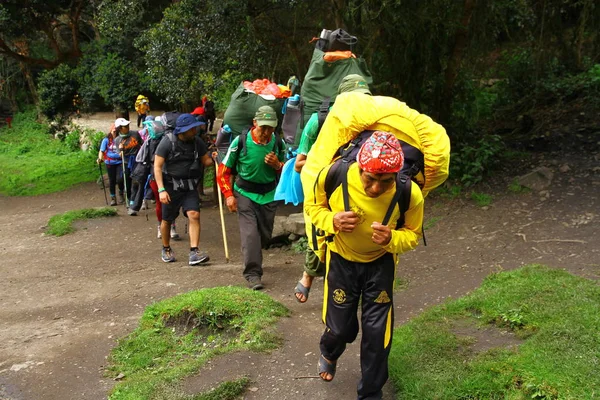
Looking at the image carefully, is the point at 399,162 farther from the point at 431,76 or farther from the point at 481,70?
the point at 481,70

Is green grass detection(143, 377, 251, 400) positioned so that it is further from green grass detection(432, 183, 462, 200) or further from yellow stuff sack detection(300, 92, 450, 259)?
green grass detection(432, 183, 462, 200)

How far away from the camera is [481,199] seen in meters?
9.47

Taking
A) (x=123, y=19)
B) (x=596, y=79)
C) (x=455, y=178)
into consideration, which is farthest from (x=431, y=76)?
(x=123, y=19)

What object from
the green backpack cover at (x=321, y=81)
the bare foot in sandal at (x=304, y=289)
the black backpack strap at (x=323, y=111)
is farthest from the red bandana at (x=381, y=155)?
the green backpack cover at (x=321, y=81)

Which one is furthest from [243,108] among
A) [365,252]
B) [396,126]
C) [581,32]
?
[581,32]

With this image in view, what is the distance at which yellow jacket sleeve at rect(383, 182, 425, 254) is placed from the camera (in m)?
3.80

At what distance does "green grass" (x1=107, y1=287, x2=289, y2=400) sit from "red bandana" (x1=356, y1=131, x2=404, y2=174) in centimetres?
214

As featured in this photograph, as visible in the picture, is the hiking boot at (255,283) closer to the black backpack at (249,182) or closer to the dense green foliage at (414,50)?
the black backpack at (249,182)

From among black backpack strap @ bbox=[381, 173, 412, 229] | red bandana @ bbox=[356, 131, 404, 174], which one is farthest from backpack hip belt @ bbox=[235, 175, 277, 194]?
red bandana @ bbox=[356, 131, 404, 174]

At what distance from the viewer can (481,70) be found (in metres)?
13.5

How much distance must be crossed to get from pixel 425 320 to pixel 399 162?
6.84 feet

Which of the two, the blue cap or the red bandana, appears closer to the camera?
the red bandana

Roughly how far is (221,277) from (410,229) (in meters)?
4.48

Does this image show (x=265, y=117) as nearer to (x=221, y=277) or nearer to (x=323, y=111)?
(x=323, y=111)
